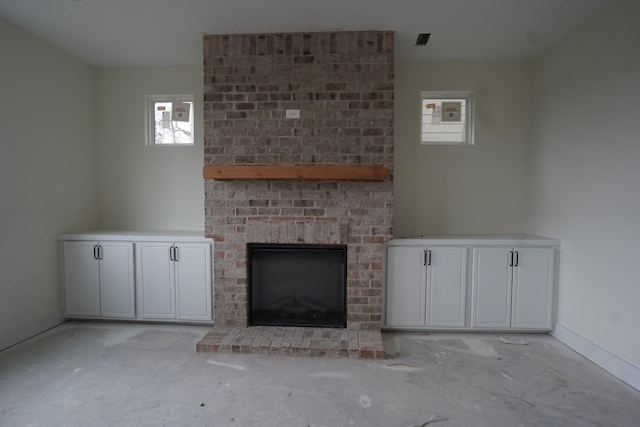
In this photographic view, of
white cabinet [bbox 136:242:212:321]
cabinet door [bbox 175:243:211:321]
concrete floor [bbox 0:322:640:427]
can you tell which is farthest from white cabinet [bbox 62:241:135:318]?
cabinet door [bbox 175:243:211:321]

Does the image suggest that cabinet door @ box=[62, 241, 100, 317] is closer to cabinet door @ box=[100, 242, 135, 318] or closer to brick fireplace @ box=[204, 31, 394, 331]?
cabinet door @ box=[100, 242, 135, 318]

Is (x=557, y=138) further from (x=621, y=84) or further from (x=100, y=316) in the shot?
(x=100, y=316)

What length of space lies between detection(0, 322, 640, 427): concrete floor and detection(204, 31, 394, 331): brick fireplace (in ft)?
2.37

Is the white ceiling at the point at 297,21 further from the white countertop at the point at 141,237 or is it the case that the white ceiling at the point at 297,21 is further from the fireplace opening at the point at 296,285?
the fireplace opening at the point at 296,285

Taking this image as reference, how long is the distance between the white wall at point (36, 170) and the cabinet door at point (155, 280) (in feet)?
3.06

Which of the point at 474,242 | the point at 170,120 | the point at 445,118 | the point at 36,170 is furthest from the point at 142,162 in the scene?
the point at 474,242

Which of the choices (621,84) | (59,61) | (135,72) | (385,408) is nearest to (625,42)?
(621,84)

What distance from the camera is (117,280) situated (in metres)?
3.60

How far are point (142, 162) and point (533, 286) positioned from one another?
Answer: 461 cm

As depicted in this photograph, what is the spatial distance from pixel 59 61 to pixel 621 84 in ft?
17.3

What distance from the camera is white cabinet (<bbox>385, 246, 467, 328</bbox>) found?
3.39m

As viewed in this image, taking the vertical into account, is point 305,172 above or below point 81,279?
above

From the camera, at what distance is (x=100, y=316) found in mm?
3646

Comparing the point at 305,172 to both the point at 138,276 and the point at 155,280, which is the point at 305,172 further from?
the point at 138,276
